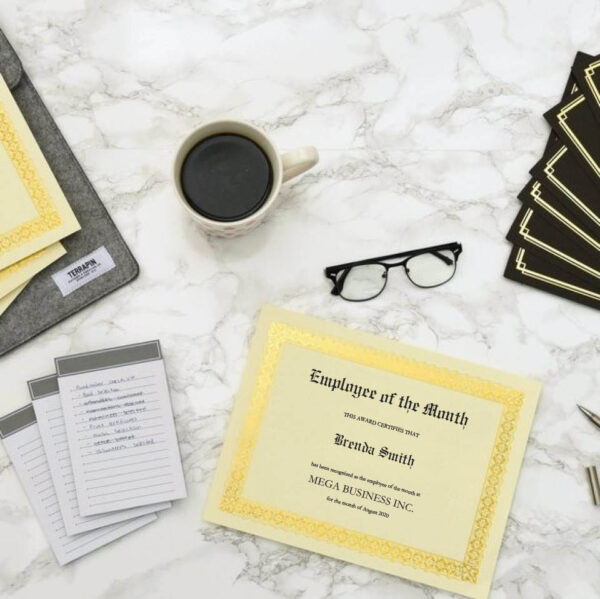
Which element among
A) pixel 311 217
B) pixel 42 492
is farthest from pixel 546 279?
pixel 42 492

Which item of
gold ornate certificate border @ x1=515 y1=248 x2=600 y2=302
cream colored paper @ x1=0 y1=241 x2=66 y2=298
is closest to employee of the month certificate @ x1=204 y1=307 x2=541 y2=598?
gold ornate certificate border @ x1=515 y1=248 x2=600 y2=302

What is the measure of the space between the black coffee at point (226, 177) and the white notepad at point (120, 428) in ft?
0.50

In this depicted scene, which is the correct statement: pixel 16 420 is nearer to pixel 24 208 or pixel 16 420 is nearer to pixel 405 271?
pixel 24 208

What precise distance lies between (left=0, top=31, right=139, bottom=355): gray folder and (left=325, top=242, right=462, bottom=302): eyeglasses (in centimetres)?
22

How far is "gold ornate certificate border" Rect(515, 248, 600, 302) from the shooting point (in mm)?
739

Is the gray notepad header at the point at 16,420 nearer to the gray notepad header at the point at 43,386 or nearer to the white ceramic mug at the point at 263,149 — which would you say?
the gray notepad header at the point at 43,386

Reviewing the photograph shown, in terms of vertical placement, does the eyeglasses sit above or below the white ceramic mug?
below

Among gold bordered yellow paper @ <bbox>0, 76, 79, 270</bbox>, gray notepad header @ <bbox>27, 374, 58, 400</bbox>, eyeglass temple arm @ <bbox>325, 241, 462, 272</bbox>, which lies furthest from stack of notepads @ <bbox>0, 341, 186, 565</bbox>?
eyeglass temple arm @ <bbox>325, 241, 462, 272</bbox>

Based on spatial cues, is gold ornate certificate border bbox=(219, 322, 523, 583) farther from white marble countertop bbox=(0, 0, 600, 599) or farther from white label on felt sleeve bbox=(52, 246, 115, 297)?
white label on felt sleeve bbox=(52, 246, 115, 297)

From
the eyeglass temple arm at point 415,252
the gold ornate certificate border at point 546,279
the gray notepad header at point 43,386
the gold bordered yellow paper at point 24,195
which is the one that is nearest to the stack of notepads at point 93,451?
the gray notepad header at point 43,386

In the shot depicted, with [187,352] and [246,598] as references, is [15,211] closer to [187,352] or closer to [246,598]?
[187,352]

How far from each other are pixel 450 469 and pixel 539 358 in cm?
15

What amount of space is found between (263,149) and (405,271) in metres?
0.19

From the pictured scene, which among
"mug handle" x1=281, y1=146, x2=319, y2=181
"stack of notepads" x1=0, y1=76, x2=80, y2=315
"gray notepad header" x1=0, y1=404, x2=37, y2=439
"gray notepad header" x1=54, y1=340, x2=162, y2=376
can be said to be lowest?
"gray notepad header" x1=0, y1=404, x2=37, y2=439
